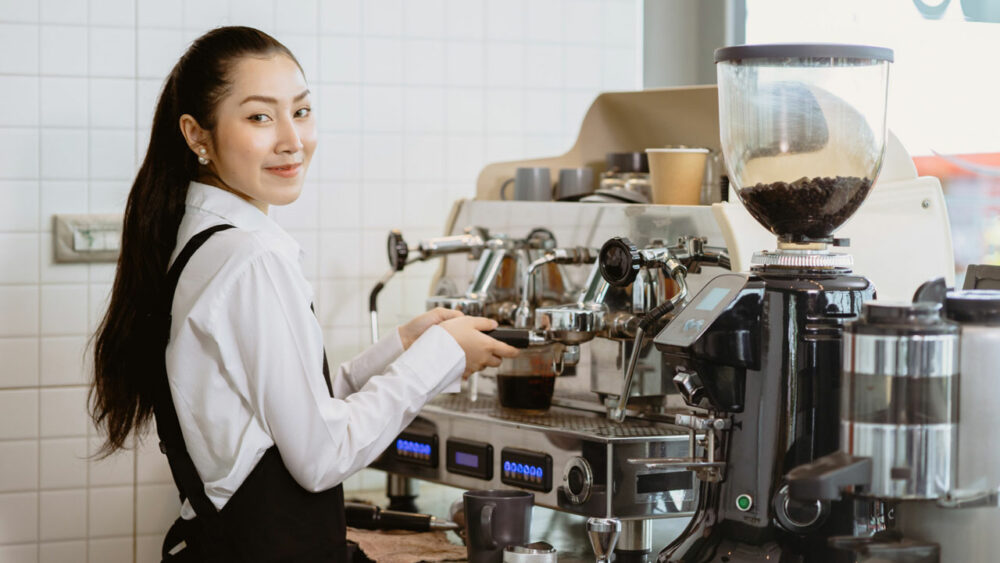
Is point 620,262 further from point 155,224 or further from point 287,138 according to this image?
point 155,224

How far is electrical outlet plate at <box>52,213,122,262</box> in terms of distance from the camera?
7.94ft

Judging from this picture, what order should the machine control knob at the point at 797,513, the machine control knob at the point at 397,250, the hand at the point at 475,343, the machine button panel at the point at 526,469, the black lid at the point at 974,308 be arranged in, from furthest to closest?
the machine control knob at the point at 397,250 < the machine button panel at the point at 526,469 < the hand at the point at 475,343 < the machine control knob at the point at 797,513 < the black lid at the point at 974,308

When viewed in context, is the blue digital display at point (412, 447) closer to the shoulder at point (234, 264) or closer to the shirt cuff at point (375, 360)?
the shirt cuff at point (375, 360)

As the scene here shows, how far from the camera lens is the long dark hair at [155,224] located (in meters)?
1.53

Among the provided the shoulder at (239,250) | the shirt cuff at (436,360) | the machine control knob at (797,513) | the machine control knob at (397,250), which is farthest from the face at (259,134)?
the machine control knob at (797,513)

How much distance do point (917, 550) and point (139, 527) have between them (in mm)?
1808

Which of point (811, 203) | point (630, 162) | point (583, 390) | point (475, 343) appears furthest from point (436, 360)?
point (630, 162)

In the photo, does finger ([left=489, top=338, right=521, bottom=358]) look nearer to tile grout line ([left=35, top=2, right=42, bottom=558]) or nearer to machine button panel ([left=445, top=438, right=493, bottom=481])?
machine button panel ([left=445, top=438, right=493, bottom=481])

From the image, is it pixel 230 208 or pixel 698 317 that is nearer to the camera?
pixel 698 317

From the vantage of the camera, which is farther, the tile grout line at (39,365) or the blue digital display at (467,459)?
the tile grout line at (39,365)

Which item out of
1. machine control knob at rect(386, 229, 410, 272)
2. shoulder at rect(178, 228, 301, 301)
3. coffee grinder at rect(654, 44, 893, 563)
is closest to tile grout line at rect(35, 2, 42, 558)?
machine control knob at rect(386, 229, 410, 272)

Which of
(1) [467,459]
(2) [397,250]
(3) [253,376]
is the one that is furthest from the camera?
(2) [397,250]

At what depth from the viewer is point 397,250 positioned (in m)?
2.20

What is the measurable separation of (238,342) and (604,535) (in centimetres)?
49
